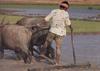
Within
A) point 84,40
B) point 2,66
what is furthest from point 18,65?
point 84,40

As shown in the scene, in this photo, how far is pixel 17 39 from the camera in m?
15.7

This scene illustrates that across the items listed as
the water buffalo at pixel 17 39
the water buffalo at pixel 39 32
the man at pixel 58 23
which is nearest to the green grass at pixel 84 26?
the water buffalo at pixel 39 32

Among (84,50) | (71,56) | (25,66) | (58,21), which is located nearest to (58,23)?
(58,21)

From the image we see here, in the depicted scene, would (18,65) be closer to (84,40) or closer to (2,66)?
(2,66)

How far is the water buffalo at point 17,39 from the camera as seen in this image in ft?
51.3

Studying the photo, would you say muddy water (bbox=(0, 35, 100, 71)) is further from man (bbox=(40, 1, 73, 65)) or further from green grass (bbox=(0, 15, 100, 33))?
green grass (bbox=(0, 15, 100, 33))

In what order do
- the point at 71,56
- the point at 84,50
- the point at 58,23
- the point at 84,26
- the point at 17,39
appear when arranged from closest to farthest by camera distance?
the point at 58,23 < the point at 17,39 < the point at 71,56 < the point at 84,50 < the point at 84,26

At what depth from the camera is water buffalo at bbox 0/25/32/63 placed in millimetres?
15625

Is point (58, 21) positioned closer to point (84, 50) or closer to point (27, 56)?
point (27, 56)

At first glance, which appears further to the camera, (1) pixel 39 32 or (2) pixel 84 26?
(2) pixel 84 26

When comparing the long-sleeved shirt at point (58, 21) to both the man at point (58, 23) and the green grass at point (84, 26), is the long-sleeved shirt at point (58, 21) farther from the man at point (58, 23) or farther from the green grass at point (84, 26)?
the green grass at point (84, 26)

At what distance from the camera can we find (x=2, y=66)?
15.1 m

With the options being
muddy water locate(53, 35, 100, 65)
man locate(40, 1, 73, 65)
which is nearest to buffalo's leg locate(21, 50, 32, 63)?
man locate(40, 1, 73, 65)

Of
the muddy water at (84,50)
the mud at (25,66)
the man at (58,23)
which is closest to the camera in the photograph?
the mud at (25,66)
